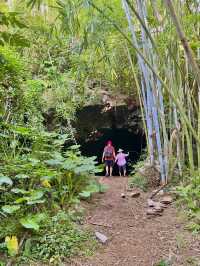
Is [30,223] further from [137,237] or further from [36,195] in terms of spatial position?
[137,237]

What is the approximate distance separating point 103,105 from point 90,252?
19.7ft

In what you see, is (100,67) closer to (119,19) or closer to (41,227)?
(119,19)

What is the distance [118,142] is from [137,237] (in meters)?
7.32

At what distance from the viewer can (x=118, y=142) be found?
11.4 m

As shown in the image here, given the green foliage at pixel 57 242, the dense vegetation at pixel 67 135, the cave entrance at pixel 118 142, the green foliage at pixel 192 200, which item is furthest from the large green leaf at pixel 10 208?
the cave entrance at pixel 118 142

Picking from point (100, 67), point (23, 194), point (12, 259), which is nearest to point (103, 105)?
point (100, 67)

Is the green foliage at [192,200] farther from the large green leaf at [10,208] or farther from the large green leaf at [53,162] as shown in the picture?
the large green leaf at [10,208]

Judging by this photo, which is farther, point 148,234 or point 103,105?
point 103,105

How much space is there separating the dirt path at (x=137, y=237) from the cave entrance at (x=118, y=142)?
17.6 feet

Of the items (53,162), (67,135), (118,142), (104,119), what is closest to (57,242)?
(53,162)

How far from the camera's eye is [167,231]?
4.21 meters

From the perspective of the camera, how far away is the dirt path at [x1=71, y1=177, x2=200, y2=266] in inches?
142

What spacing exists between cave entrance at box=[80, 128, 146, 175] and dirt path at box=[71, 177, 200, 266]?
536 cm

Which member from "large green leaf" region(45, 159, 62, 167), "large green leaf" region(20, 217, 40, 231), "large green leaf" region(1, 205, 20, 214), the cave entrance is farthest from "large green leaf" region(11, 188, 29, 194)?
the cave entrance
